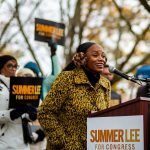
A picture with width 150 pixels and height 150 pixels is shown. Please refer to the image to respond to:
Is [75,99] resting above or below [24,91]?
below

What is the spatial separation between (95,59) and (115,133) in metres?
0.92

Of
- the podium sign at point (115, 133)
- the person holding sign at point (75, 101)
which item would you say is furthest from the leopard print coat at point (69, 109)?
the podium sign at point (115, 133)

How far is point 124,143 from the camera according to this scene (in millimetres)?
4336

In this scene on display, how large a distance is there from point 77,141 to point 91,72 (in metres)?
0.63

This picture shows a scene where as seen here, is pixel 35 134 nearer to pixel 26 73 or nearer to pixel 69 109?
pixel 26 73

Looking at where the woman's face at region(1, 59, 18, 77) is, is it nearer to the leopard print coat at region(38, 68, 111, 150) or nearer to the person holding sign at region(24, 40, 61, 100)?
the person holding sign at region(24, 40, 61, 100)

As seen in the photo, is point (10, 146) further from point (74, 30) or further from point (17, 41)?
point (17, 41)

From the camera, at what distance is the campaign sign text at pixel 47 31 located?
915 cm

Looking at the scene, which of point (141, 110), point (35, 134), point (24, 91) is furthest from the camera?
point (35, 134)

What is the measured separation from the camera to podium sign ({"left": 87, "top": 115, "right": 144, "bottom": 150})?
429cm

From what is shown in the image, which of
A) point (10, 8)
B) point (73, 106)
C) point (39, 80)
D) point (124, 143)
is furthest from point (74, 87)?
point (10, 8)

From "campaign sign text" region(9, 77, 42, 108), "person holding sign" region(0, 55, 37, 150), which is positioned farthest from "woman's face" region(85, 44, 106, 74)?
"person holding sign" region(0, 55, 37, 150)

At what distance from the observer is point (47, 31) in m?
9.20

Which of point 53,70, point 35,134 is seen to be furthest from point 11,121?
point 53,70
